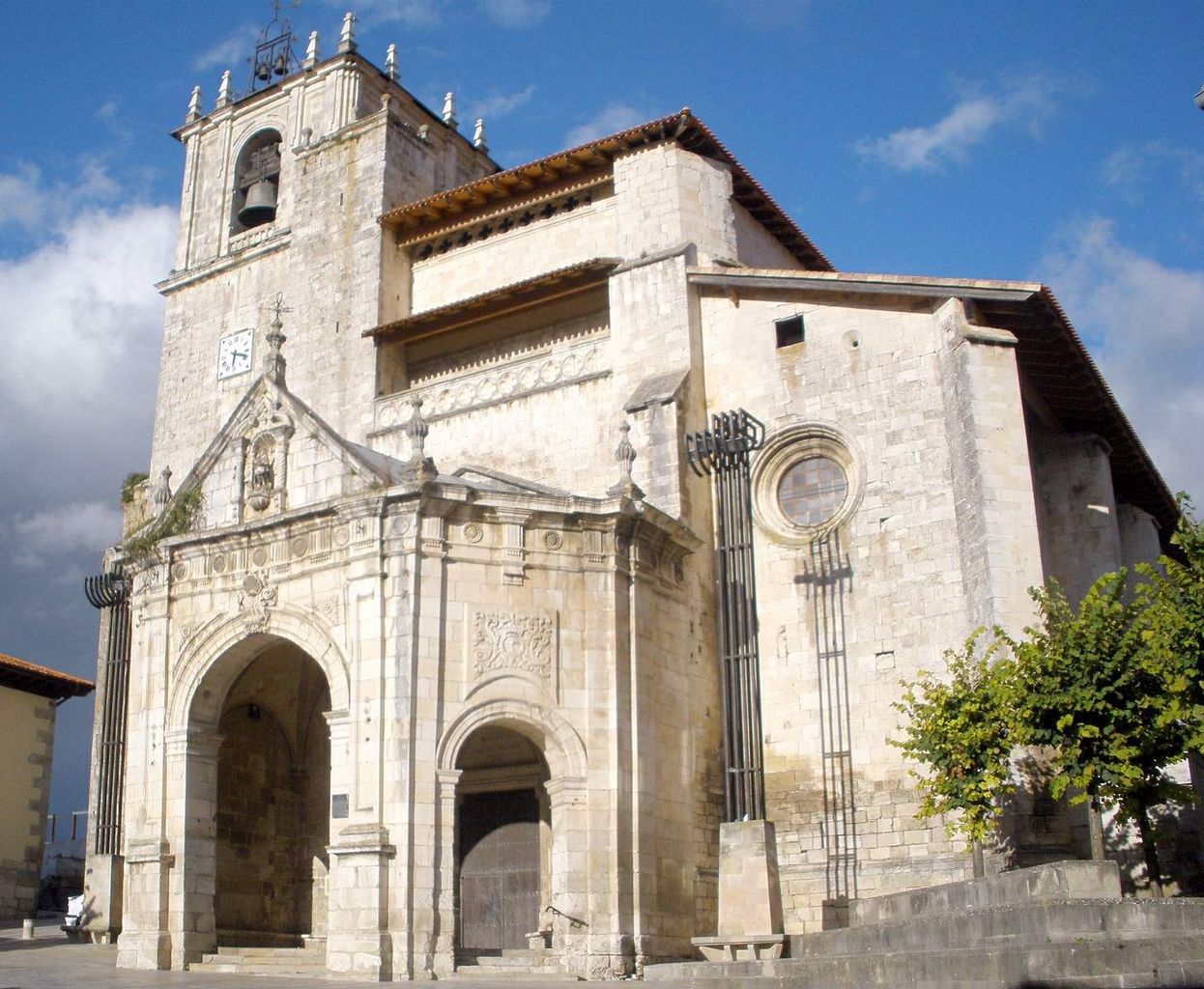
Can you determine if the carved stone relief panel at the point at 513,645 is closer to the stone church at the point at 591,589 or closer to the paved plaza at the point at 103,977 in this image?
the stone church at the point at 591,589

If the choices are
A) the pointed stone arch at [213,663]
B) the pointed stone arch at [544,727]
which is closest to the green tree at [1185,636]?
the pointed stone arch at [544,727]

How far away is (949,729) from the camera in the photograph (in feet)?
59.8

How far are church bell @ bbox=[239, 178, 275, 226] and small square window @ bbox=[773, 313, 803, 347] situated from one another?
1389 cm

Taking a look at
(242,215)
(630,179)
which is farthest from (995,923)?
(242,215)

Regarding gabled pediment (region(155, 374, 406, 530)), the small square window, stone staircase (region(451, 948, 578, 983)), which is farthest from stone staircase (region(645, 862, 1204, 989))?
the small square window

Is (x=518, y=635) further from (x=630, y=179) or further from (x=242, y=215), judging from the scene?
(x=242, y=215)

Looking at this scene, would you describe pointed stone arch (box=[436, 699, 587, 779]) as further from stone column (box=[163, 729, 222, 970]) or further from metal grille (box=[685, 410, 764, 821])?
stone column (box=[163, 729, 222, 970])

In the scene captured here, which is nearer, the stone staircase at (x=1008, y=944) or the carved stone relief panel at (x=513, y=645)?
the stone staircase at (x=1008, y=944)

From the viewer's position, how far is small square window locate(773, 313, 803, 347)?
2367 centimetres

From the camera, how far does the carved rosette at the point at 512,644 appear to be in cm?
1873

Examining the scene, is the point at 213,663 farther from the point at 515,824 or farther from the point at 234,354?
the point at 234,354

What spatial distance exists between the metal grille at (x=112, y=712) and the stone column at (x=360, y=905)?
9.57m

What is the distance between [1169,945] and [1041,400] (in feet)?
45.6

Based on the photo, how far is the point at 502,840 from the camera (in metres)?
21.4
